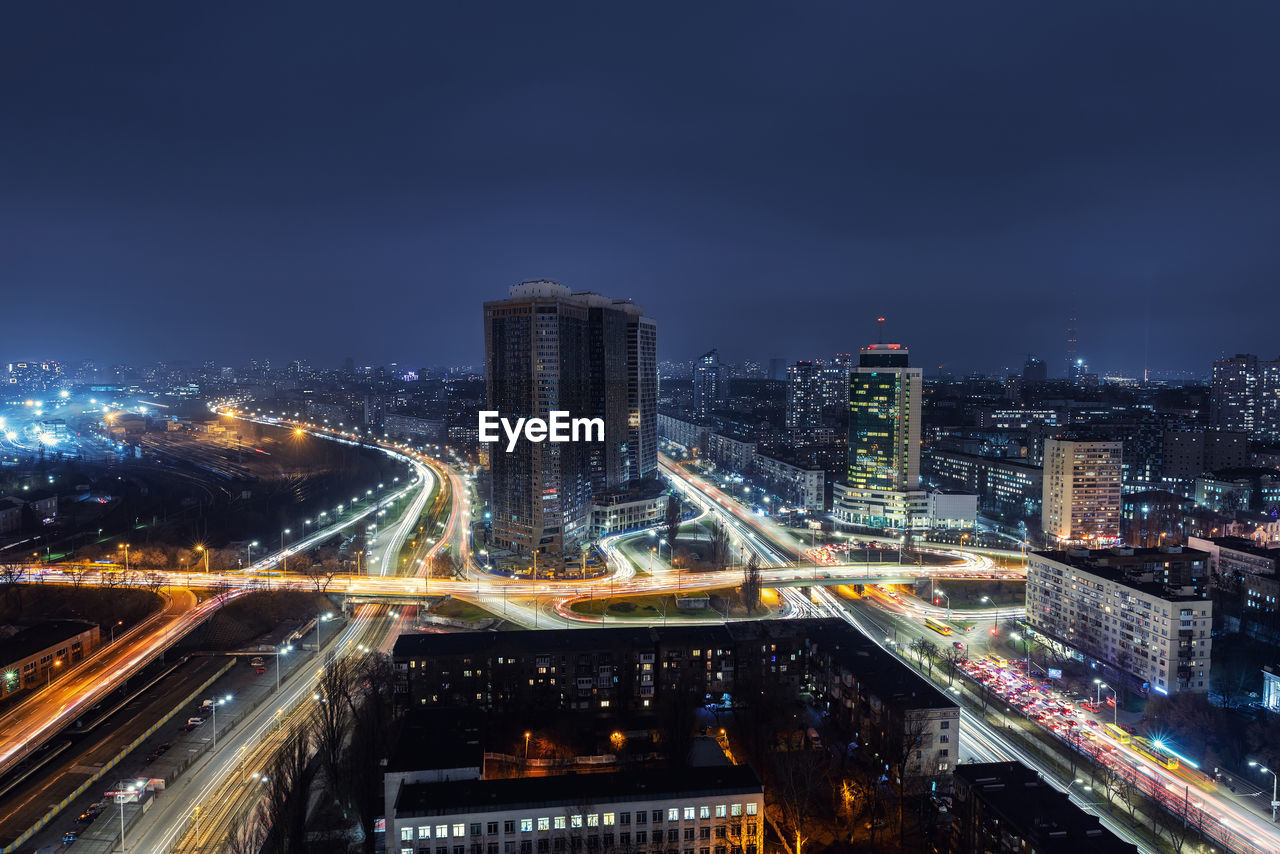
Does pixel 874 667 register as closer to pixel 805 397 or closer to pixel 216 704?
pixel 216 704

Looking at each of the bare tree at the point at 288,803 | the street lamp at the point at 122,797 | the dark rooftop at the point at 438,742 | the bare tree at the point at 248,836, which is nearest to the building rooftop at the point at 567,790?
the dark rooftop at the point at 438,742

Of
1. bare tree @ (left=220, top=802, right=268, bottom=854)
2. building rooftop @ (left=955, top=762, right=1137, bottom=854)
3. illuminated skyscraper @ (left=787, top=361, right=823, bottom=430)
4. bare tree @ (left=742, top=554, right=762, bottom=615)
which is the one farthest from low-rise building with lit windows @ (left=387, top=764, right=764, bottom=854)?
illuminated skyscraper @ (left=787, top=361, right=823, bottom=430)

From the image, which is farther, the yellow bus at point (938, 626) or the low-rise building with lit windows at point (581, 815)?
the yellow bus at point (938, 626)

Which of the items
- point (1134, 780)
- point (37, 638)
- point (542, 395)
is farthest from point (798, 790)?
point (37, 638)

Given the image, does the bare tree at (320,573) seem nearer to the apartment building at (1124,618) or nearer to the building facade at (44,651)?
the building facade at (44,651)

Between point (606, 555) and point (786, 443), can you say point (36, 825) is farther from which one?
point (786, 443)
